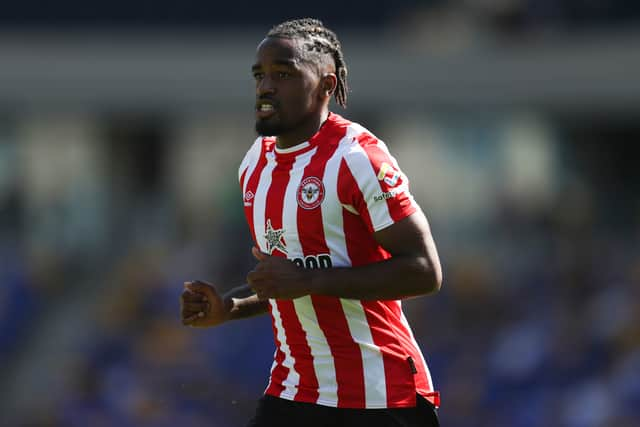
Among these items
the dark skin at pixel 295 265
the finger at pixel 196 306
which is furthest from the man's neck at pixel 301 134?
the finger at pixel 196 306

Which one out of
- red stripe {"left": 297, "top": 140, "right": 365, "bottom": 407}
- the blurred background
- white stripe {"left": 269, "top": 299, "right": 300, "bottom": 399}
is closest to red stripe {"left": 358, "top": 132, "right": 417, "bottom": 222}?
red stripe {"left": 297, "top": 140, "right": 365, "bottom": 407}

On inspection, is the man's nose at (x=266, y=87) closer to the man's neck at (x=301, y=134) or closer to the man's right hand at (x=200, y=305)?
the man's neck at (x=301, y=134)

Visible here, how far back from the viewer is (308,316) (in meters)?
4.18

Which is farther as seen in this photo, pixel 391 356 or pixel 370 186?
pixel 391 356

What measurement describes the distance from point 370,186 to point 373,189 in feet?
0.05

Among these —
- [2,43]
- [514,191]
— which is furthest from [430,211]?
[2,43]

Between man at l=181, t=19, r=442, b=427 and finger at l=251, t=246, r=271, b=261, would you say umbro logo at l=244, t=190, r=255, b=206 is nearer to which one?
man at l=181, t=19, r=442, b=427

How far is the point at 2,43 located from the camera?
14.2 meters

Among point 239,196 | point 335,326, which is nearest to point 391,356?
point 335,326

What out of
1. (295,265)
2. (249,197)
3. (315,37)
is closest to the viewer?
(295,265)

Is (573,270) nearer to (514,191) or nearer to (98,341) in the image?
(514,191)

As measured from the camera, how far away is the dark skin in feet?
12.7

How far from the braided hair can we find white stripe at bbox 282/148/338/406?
1.31 ft

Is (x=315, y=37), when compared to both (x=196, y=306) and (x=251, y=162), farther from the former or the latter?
(x=196, y=306)
